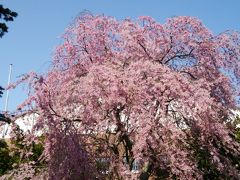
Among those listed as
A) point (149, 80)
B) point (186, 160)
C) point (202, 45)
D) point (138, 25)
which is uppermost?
point (138, 25)

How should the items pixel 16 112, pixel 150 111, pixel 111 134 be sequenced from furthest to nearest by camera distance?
1. pixel 111 134
2. pixel 16 112
3. pixel 150 111

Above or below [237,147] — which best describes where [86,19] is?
above

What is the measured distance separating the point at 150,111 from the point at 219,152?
329cm

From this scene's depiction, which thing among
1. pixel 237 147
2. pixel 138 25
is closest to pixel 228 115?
pixel 237 147

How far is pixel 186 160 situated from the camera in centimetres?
1170

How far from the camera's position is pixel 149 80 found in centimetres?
1138

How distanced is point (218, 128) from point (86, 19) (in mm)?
5622

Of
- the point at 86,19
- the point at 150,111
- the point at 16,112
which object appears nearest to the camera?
the point at 150,111

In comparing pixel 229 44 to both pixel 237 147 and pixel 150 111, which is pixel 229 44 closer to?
pixel 237 147

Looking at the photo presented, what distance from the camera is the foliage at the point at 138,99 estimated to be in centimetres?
1104

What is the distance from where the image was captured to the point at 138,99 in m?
11.1

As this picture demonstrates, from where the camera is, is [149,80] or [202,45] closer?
[149,80]

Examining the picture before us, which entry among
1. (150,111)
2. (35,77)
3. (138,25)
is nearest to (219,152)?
(150,111)

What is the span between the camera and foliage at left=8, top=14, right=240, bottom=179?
1104cm
